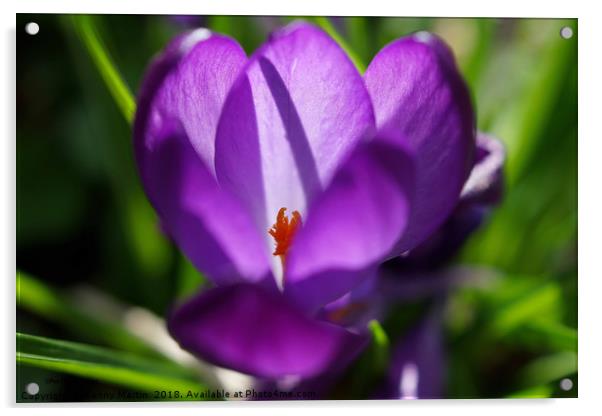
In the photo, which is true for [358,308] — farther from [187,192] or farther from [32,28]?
[32,28]

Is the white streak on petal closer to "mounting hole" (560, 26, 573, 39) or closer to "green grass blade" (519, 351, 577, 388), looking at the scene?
"green grass blade" (519, 351, 577, 388)

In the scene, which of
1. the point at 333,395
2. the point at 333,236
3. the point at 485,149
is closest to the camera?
the point at 333,236

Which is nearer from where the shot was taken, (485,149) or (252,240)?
(252,240)

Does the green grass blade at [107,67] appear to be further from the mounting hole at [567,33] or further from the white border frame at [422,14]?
the mounting hole at [567,33]

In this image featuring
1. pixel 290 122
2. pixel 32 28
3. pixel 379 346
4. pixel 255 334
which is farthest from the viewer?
pixel 32 28

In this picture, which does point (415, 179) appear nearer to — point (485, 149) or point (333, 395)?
point (485, 149)

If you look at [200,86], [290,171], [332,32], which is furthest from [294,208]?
[332,32]

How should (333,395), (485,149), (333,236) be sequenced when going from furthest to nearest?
(333,395)
(485,149)
(333,236)

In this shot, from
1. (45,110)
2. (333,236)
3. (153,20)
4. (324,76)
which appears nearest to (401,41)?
(324,76)
